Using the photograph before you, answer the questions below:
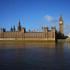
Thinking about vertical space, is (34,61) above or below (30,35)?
below

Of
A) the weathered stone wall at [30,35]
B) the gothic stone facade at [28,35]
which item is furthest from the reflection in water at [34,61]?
the gothic stone facade at [28,35]

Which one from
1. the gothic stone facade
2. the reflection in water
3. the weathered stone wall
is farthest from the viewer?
the gothic stone facade

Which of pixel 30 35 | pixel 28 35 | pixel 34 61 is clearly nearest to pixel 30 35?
pixel 30 35

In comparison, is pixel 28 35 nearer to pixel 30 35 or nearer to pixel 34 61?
pixel 30 35

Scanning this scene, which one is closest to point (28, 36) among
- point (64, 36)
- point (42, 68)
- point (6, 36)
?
point (6, 36)

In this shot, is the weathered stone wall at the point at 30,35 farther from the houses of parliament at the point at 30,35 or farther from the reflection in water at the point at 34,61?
the reflection in water at the point at 34,61

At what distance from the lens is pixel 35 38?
12000 cm

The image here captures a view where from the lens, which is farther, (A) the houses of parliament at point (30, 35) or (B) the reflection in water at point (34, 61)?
(A) the houses of parliament at point (30, 35)

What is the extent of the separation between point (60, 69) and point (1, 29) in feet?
371

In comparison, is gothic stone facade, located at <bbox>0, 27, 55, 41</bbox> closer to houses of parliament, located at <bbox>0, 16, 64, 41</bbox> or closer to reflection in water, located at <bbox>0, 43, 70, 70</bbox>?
houses of parliament, located at <bbox>0, 16, 64, 41</bbox>

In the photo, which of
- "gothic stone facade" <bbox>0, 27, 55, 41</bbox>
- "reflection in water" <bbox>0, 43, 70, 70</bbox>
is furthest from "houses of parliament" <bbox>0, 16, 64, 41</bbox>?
"reflection in water" <bbox>0, 43, 70, 70</bbox>

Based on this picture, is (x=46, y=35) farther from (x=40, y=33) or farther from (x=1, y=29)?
(x=1, y=29)

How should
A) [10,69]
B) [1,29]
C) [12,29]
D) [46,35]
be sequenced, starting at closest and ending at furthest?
[10,69] < [46,35] < [1,29] < [12,29]

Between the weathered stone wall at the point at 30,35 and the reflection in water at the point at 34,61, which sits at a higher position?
the weathered stone wall at the point at 30,35
